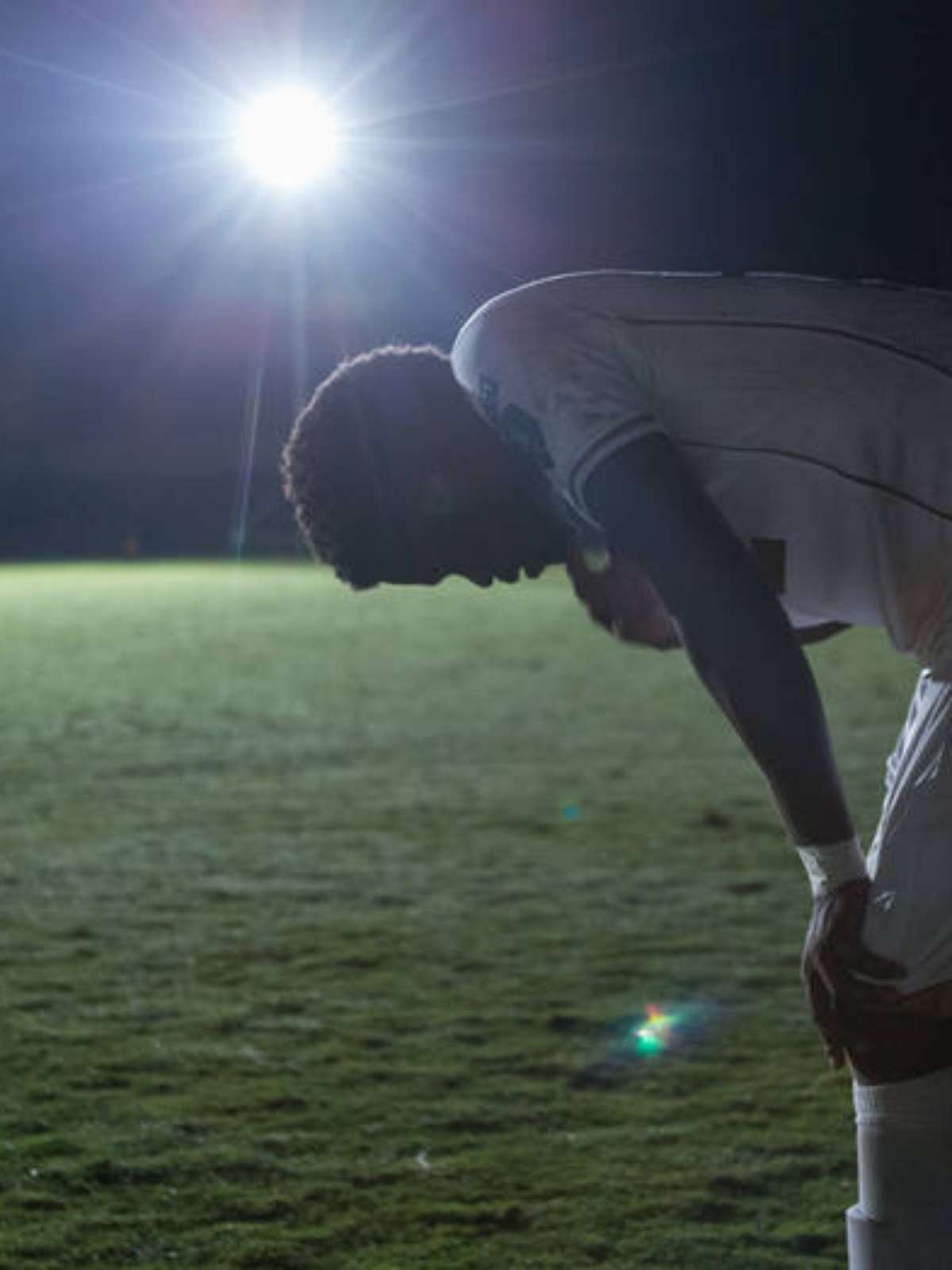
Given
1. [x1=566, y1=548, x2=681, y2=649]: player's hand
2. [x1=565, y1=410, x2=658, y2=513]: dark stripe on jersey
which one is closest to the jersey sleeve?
[x1=565, y1=410, x2=658, y2=513]: dark stripe on jersey

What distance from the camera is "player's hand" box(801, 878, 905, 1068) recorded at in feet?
6.86

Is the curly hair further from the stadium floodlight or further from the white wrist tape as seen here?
the stadium floodlight

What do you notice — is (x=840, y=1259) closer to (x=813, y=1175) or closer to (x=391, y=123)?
(x=813, y=1175)

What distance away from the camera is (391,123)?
66.8 feet

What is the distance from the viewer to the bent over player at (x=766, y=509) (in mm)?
1977

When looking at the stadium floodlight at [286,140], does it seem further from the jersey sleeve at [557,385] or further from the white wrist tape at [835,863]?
the white wrist tape at [835,863]

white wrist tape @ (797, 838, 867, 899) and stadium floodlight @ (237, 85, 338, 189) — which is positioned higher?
stadium floodlight @ (237, 85, 338, 189)

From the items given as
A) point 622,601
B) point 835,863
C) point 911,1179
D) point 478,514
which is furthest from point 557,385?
point 911,1179

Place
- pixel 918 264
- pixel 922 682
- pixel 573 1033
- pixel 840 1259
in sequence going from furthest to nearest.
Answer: pixel 918 264
pixel 573 1033
pixel 840 1259
pixel 922 682

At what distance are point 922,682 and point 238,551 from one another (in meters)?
31.1

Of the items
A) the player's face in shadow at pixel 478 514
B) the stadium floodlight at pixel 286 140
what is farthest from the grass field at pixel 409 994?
the stadium floodlight at pixel 286 140

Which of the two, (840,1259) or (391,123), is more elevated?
(391,123)

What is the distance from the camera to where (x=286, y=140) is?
32.9 meters

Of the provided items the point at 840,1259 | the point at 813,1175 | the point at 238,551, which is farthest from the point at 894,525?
the point at 238,551
